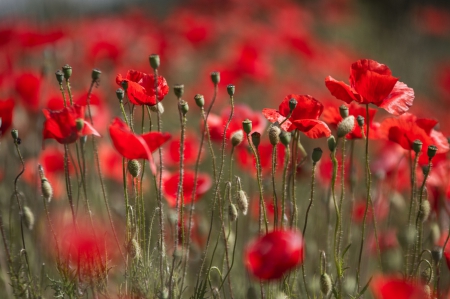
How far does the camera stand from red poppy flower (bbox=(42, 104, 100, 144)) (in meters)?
1.64

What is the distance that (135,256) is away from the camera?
1711 millimetres

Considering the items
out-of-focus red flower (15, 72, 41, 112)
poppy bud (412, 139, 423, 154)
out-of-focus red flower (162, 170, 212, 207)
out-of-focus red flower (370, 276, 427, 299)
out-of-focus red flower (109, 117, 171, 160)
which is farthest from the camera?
out-of-focus red flower (15, 72, 41, 112)

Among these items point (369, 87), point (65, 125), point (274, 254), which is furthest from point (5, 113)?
point (369, 87)

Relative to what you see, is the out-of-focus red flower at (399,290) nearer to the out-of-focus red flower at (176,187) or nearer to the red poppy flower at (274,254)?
the red poppy flower at (274,254)

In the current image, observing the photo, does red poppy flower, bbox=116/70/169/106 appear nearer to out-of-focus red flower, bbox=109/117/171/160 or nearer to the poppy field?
the poppy field

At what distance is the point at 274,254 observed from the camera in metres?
1.44

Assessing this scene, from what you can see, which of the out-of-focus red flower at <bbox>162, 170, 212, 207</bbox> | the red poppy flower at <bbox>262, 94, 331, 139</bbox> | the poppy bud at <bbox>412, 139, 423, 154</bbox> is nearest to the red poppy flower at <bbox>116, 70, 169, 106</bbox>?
the red poppy flower at <bbox>262, 94, 331, 139</bbox>

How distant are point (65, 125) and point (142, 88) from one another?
244mm

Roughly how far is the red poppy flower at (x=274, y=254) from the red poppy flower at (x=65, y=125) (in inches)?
22.2

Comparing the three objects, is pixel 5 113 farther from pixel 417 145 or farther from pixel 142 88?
pixel 417 145

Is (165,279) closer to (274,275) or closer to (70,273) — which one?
(70,273)

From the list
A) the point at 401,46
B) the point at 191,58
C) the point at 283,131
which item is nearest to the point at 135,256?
the point at 283,131

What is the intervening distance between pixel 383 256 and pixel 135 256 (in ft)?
4.82

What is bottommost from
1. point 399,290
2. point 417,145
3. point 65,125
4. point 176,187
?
point 176,187
